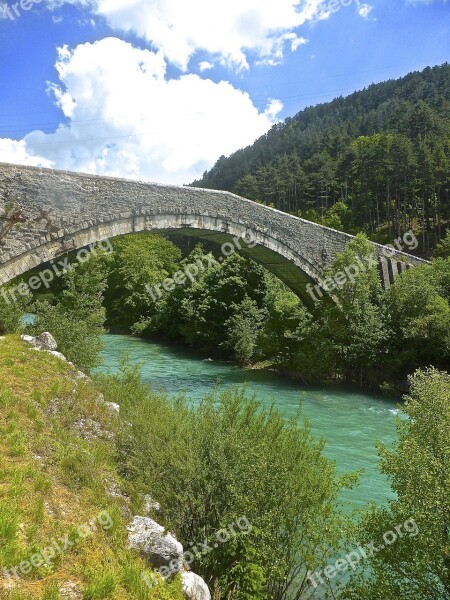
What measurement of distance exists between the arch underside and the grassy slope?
5.28 metres

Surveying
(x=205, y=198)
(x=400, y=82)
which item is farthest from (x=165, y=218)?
(x=400, y=82)

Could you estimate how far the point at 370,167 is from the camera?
3922cm

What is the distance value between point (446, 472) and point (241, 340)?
16.7 m

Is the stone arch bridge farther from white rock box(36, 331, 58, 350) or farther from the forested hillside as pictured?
the forested hillside

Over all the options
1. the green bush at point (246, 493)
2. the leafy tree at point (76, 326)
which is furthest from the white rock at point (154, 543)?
the leafy tree at point (76, 326)

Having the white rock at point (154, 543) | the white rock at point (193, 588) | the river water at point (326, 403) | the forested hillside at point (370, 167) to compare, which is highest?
the forested hillside at point (370, 167)

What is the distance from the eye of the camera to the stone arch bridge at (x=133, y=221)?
11.7m

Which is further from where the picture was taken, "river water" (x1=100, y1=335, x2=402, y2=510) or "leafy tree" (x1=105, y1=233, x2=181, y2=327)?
"leafy tree" (x1=105, y1=233, x2=181, y2=327)

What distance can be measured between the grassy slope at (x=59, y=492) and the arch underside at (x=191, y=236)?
17.3 ft

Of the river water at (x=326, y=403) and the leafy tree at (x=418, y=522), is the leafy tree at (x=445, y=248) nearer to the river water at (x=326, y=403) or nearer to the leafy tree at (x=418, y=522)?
the river water at (x=326, y=403)

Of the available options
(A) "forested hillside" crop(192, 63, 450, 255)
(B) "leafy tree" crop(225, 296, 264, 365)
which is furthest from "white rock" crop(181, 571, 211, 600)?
(A) "forested hillside" crop(192, 63, 450, 255)

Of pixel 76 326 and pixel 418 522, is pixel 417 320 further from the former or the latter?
pixel 418 522

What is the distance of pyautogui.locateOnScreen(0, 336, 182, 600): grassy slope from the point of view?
10.5 feet

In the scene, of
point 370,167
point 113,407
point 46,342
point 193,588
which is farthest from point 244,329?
point 370,167
